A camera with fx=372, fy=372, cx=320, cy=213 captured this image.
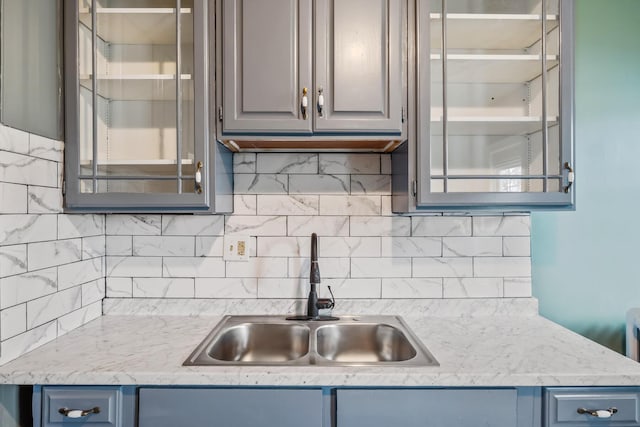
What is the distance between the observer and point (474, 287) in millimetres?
1674

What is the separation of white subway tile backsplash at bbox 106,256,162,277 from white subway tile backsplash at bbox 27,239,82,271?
0.62ft

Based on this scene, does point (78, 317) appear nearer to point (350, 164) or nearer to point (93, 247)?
point (93, 247)

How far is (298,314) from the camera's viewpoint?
165cm

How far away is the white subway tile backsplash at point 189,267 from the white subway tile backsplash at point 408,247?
2.45ft

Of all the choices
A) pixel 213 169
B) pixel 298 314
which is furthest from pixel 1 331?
pixel 298 314

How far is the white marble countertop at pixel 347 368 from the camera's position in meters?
1.06

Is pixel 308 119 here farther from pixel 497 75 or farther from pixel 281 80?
pixel 497 75

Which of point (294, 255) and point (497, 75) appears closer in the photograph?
point (497, 75)

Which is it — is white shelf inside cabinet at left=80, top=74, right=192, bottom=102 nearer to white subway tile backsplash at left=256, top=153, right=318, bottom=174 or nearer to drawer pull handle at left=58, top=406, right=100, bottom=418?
white subway tile backsplash at left=256, top=153, right=318, bottom=174

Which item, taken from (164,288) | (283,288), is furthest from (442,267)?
(164,288)

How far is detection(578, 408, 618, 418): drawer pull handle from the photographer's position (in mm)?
1079

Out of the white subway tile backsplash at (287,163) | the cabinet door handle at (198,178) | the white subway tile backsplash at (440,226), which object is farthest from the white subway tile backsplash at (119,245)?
the white subway tile backsplash at (440,226)

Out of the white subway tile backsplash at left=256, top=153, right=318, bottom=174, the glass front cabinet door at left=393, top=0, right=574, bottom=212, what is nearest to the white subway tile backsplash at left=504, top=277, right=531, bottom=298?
the glass front cabinet door at left=393, top=0, right=574, bottom=212

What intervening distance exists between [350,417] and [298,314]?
0.62 metres
